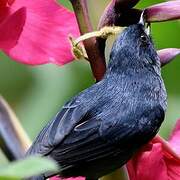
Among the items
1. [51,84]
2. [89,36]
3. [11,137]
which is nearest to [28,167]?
[89,36]

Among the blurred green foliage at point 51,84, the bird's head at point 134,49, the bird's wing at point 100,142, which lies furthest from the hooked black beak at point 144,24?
the blurred green foliage at point 51,84

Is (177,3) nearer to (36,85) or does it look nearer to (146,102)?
(146,102)

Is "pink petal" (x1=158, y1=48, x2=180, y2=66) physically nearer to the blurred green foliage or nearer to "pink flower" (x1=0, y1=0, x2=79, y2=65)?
"pink flower" (x1=0, y1=0, x2=79, y2=65)

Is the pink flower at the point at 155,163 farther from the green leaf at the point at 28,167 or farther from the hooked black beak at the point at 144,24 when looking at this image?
the green leaf at the point at 28,167

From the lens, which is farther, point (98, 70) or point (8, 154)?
point (8, 154)

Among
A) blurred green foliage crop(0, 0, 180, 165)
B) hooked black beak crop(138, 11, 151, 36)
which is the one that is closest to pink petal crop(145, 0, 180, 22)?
hooked black beak crop(138, 11, 151, 36)

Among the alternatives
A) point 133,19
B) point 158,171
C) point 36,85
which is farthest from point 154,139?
point 36,85
